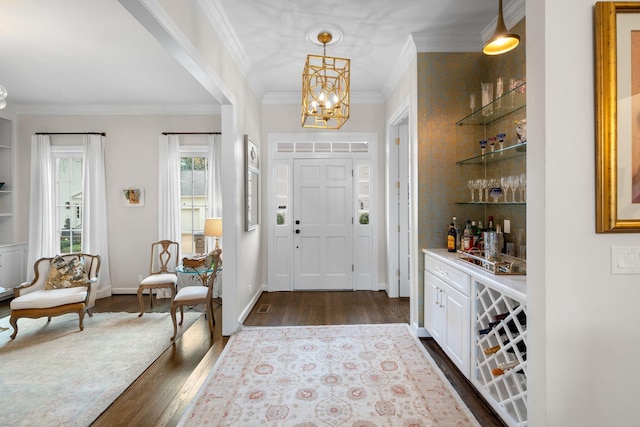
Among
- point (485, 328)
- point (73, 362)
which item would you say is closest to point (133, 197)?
point (73, 362)

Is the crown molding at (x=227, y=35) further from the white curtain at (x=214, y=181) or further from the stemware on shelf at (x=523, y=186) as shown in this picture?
the stemware on shelf at (x=523, y=186)

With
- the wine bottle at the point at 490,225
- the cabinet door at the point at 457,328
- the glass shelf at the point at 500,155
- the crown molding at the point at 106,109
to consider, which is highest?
the crown molding at the point at 106,109

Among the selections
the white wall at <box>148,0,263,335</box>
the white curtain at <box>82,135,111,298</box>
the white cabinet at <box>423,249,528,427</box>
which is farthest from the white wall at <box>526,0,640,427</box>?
the white curtain at <box>82,135,111,298</box>

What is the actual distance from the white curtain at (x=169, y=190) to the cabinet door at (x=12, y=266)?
6.99ft

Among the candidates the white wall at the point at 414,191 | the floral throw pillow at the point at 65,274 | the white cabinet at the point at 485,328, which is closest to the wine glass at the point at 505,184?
the white cabinet at the point at 485,328

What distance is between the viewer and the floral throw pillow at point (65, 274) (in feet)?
11.9

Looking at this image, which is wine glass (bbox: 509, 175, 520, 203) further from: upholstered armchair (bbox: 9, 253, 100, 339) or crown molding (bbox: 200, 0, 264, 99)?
upholstered armchair (bbox: 9, 253, 100, 339)

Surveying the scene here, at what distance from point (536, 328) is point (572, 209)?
1.79 ft

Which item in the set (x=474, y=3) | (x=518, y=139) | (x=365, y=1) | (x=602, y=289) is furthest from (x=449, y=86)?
(x=602, y=289)

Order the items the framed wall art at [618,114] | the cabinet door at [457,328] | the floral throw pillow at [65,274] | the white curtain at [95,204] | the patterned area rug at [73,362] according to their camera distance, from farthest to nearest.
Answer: the white curtain at [95,204] < the floral throw pillow at [65,274] < the cabinet door at [457,328] < the patterned area rug at [73,362] < the framed wall art at [618,114]

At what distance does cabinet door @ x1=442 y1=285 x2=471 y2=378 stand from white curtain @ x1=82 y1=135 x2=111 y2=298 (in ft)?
15.8

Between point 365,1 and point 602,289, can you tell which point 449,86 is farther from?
point 602,289

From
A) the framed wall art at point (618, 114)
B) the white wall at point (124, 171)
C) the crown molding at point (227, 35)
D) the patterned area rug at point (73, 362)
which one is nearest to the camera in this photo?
the framed wall art at point (618, 114)

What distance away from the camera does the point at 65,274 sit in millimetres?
3662
